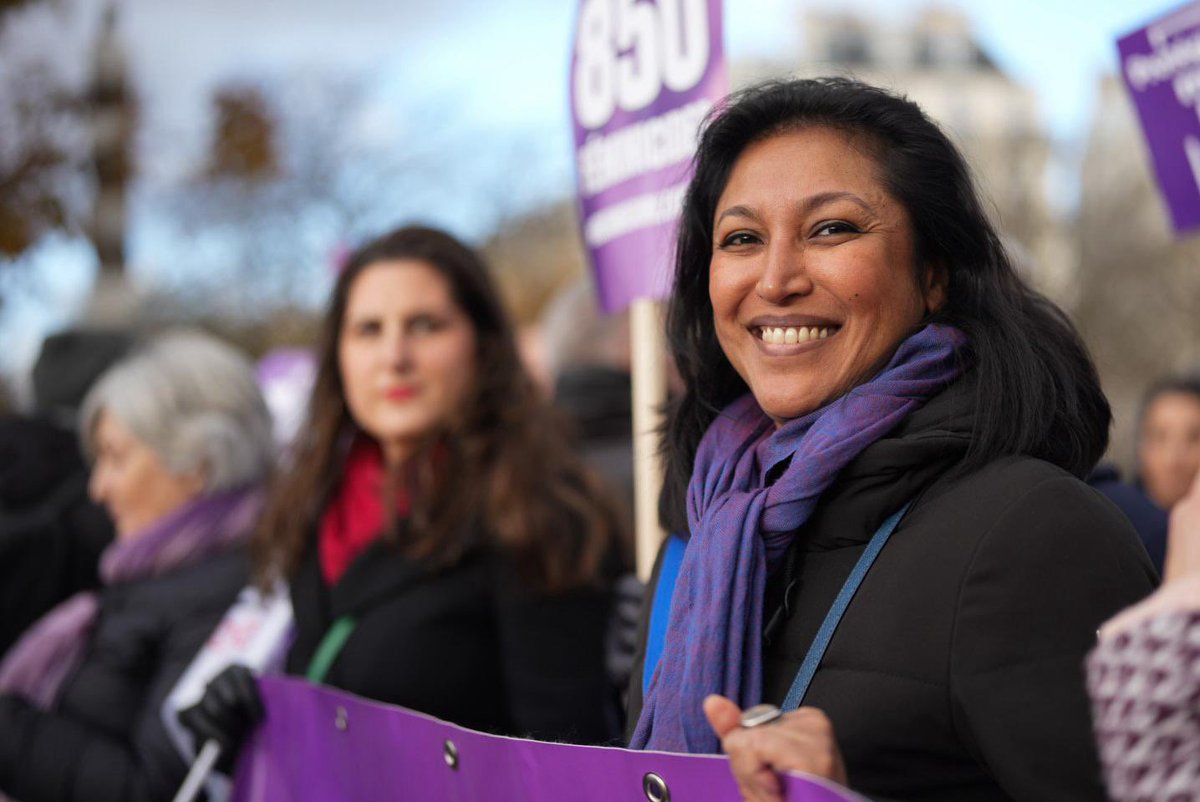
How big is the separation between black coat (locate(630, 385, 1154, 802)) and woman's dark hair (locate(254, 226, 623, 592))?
1.52 m

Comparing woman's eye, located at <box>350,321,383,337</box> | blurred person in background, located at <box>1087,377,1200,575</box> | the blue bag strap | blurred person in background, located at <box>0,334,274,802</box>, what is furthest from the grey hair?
blurred person in background, located at <box>1087,377,1200,575</box>

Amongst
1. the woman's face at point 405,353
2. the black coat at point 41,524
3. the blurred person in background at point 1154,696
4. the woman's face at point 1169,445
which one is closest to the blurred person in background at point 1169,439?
the woman's face at point 1169,445

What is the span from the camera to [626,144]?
125 inches

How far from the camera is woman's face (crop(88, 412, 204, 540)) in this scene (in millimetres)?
3885

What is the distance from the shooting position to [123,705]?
3428mm

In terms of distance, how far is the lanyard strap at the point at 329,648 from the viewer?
3109 mm

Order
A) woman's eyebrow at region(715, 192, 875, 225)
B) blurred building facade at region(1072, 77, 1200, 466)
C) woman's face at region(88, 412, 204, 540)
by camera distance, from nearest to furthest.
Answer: woman's eyebrow at region(715, 192, 875, 225)
woman's face at region(88, 412, 204, 540)
blurred building facade at region(1072, 77, 1200, 466)

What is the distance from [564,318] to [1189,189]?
239 centimetres

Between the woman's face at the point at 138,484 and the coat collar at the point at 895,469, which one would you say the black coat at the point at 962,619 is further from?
the woman's face at the point at 138,484

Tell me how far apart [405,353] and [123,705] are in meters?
1.16

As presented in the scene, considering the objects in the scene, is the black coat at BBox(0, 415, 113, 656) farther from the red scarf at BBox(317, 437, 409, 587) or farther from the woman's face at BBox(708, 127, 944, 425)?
the woman's face at BBox(708, 127, 944, 425)

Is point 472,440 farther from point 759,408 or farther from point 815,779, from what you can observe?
point 815,779

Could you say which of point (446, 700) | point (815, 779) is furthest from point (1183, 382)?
point (815, 779)

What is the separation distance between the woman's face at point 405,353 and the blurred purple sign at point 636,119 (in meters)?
0.42
